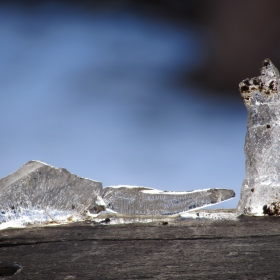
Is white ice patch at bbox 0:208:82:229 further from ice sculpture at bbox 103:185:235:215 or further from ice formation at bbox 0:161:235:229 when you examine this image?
ice sculpture at bbox 103:185:235:215

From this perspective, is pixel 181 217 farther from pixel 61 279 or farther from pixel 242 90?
pixel 61 279

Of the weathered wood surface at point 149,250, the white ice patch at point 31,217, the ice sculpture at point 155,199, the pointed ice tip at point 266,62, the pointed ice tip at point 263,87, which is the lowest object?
the weathered wood surface at point 149,250

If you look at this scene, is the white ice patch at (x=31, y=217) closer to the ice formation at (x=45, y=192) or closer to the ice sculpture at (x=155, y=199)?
the ice formation at (x=45, y=192)

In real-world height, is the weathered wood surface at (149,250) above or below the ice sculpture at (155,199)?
below

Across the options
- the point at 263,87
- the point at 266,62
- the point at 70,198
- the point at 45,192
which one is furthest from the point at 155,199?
the point at 266,62

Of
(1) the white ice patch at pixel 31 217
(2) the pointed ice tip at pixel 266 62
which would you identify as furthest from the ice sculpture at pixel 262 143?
(1) the white ice patch at pixel 31 217

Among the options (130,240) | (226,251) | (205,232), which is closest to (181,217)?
(205,232)

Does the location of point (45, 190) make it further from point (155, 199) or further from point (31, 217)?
point (155, 199)
